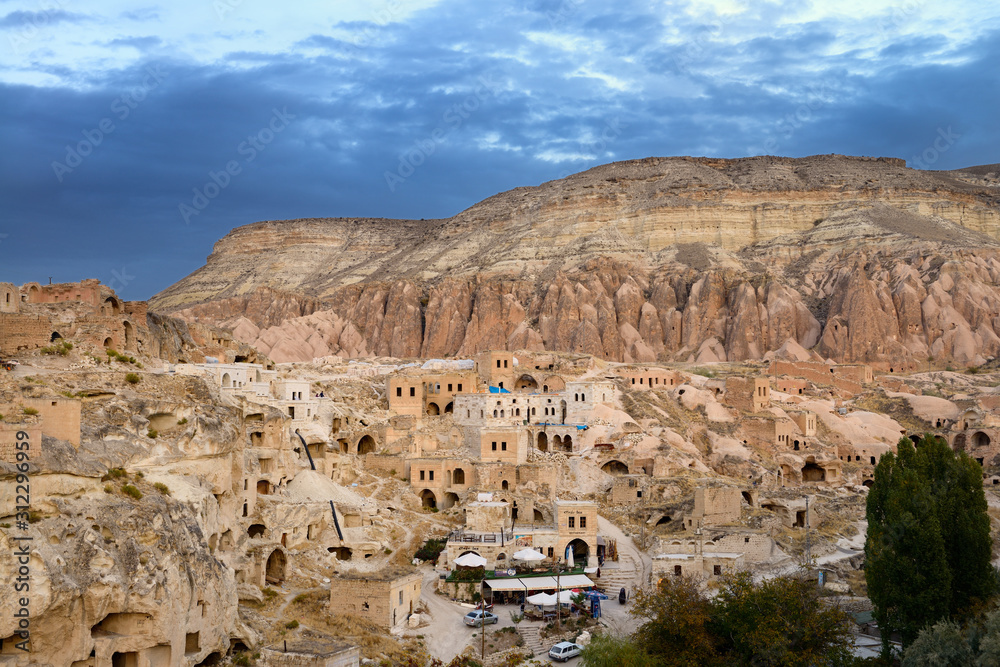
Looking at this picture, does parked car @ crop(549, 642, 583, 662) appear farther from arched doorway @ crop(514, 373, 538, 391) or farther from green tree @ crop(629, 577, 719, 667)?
arched doorway @ crop(514, 373, 538, 391)

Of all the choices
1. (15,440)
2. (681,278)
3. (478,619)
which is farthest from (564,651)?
(681,278)

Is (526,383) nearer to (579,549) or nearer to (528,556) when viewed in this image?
(579,549)

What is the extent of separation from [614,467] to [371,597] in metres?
30.1

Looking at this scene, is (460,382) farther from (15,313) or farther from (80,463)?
(80,463)

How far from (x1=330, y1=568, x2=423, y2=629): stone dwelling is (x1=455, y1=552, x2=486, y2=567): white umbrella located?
6507mm

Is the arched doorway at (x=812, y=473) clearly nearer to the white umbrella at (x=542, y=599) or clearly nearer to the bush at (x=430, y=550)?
the bush at (x=430, y=550)

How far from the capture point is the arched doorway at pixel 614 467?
6744 cm

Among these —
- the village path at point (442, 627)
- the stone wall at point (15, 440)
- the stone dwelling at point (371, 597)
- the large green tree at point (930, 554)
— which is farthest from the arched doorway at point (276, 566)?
the large green tree at point (930, 554)

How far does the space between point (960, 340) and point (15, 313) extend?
10043 centimetres

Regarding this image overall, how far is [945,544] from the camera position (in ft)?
116

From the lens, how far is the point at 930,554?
34281mm

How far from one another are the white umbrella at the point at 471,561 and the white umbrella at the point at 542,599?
4873mm

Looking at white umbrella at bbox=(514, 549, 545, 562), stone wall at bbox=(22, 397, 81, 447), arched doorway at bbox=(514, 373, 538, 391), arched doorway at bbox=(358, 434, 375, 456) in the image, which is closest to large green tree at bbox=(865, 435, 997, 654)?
white umbrella at bbox=(514, 549, 545, 562)

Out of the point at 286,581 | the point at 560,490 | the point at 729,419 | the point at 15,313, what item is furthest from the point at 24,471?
the point at 729,419
